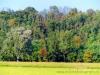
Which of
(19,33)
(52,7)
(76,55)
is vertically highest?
(52,7)

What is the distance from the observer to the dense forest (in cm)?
2655

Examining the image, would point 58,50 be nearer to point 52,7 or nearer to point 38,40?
point 38,40

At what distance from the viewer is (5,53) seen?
2684 centimetres

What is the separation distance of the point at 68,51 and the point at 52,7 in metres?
8.78

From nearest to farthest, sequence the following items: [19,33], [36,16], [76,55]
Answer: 1. [76,55]
2. [19,33]
3. [36,16]

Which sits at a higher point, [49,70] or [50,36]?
[50,36]

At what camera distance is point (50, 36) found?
28.8 meters

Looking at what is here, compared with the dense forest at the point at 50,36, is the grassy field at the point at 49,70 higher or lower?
lower

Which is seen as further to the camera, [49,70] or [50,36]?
[50,36]

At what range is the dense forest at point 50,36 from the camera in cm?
2655

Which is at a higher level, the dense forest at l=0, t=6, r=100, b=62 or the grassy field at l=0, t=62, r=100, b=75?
the dense forest at l=0, t=6, r=100, b=62

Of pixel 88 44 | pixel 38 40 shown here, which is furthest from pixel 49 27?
pixel 88 44

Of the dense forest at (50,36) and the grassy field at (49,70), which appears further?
the dense forest at (50,36)

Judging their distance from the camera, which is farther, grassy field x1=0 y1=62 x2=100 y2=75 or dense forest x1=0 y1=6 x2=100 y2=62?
dense forest x1=0 y1=6 x2=100 y2=62
